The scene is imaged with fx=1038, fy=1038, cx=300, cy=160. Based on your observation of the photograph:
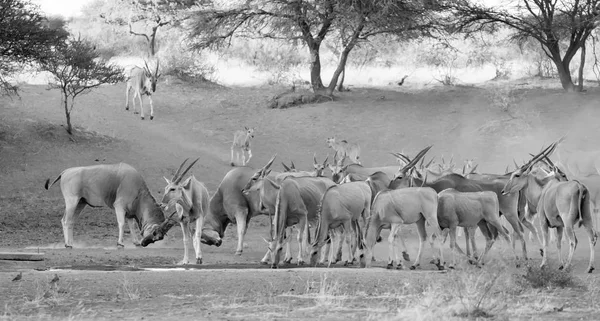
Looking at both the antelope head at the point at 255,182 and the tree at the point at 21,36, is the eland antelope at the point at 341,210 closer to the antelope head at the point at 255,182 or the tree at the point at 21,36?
the antelope head at the point at 255,182

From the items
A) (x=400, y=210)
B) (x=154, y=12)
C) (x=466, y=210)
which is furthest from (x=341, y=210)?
(x=154, y=12)

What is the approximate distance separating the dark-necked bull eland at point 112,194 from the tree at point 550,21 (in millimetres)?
20464

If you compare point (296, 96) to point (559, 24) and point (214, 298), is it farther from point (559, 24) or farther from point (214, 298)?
point (214, 298)

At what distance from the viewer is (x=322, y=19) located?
35.4 meters

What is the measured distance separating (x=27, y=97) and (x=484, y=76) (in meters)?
22.7

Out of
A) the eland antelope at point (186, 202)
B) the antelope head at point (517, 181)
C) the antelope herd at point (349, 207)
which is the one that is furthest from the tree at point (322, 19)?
the eland antelope at point (186, 202)

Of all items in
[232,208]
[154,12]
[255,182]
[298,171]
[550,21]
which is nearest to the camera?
[255,182]

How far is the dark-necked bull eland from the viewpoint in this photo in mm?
17688

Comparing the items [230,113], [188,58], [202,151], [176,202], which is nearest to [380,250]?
[176,202]

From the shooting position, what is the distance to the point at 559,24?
35.2 m

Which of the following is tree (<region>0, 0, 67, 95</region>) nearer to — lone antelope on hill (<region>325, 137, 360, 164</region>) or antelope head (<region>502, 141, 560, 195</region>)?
lone antelope on hill (<region>325, 137, 360, 164</region>)

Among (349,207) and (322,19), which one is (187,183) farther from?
(322,19)

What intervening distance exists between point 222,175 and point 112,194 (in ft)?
25.8

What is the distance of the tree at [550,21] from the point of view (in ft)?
115
